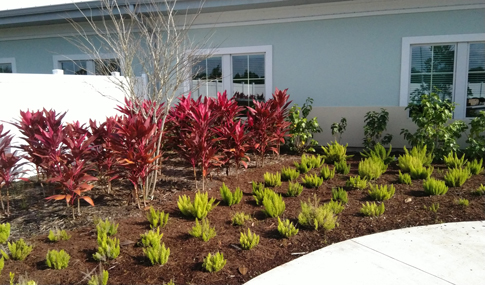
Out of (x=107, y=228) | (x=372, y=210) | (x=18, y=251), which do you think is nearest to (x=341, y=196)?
(x=372, y=210)

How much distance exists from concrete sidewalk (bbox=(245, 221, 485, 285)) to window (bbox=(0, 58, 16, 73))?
451 inches

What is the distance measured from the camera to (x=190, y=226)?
390cm

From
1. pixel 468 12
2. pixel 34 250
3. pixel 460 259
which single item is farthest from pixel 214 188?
pixel 468 12

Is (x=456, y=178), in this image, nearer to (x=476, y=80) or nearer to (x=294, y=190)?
(x=294, y=190)

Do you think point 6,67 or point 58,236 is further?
point 6,67

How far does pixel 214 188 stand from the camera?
5.20 m

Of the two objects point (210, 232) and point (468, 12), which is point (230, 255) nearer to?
point (210, 232)

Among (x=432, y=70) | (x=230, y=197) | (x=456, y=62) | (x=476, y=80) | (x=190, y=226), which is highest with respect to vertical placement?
(x=456, y=62)

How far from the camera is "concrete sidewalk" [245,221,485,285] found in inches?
116

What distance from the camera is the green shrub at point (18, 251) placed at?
10.4 ft

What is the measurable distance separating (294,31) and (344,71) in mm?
1522

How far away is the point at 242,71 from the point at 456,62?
188 inches

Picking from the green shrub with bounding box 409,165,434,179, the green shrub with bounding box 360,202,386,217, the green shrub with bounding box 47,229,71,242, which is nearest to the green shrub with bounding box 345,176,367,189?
the green shrub with bounding box 360,202,386,217

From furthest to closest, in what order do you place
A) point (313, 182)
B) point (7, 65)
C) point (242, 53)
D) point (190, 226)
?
point (7, 65) → point (242, 53) → point (313, 182) → point (190, 226)
